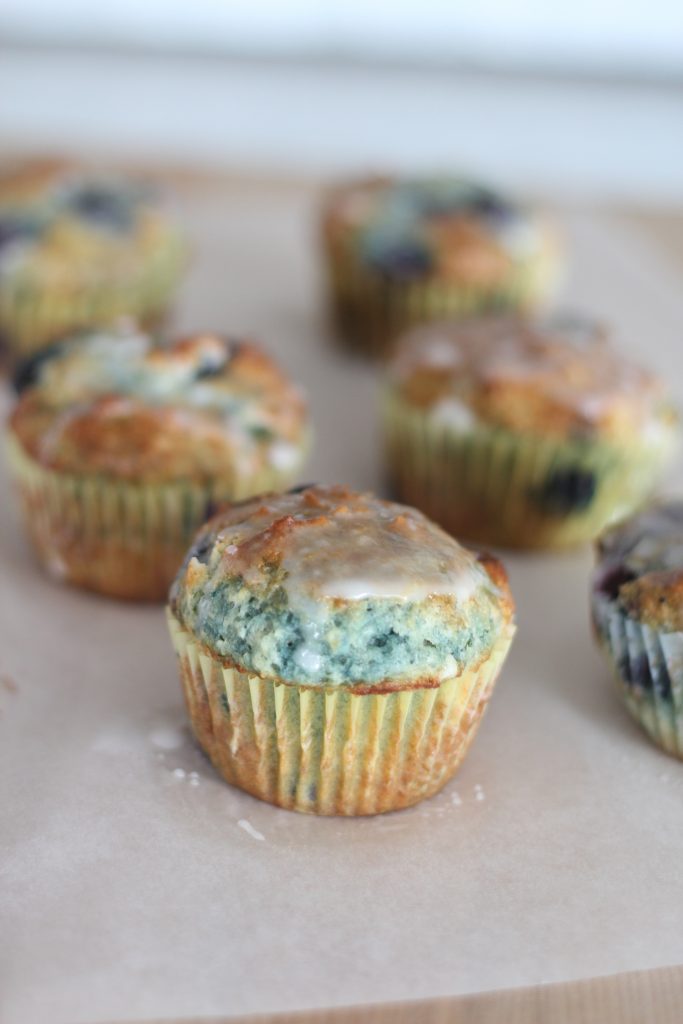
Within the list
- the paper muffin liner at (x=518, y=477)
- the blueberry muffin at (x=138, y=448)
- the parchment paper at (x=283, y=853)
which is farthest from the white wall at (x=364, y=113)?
the parchment paper at (x=283, y=853)

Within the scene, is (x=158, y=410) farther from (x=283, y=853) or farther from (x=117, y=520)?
(x=283, y=853)

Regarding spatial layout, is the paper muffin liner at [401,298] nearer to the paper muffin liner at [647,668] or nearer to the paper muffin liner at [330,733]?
the paper muffin liner at [647,668]

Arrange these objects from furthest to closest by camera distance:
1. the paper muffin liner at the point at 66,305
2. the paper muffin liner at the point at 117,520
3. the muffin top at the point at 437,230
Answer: the muffin top at the point at 437,230 < the paper muffin liner at the point at 66,305 < the paper muffin liner at the point at 117,520

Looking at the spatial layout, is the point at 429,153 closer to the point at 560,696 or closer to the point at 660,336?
the point at 660,336

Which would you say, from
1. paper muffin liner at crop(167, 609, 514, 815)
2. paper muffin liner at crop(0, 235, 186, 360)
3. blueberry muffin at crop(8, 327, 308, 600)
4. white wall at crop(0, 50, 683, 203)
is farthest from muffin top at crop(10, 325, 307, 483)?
white wall at crop(0, 50, 683, 203)

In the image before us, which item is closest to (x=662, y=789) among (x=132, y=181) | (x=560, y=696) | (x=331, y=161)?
(x=560, y=696)
